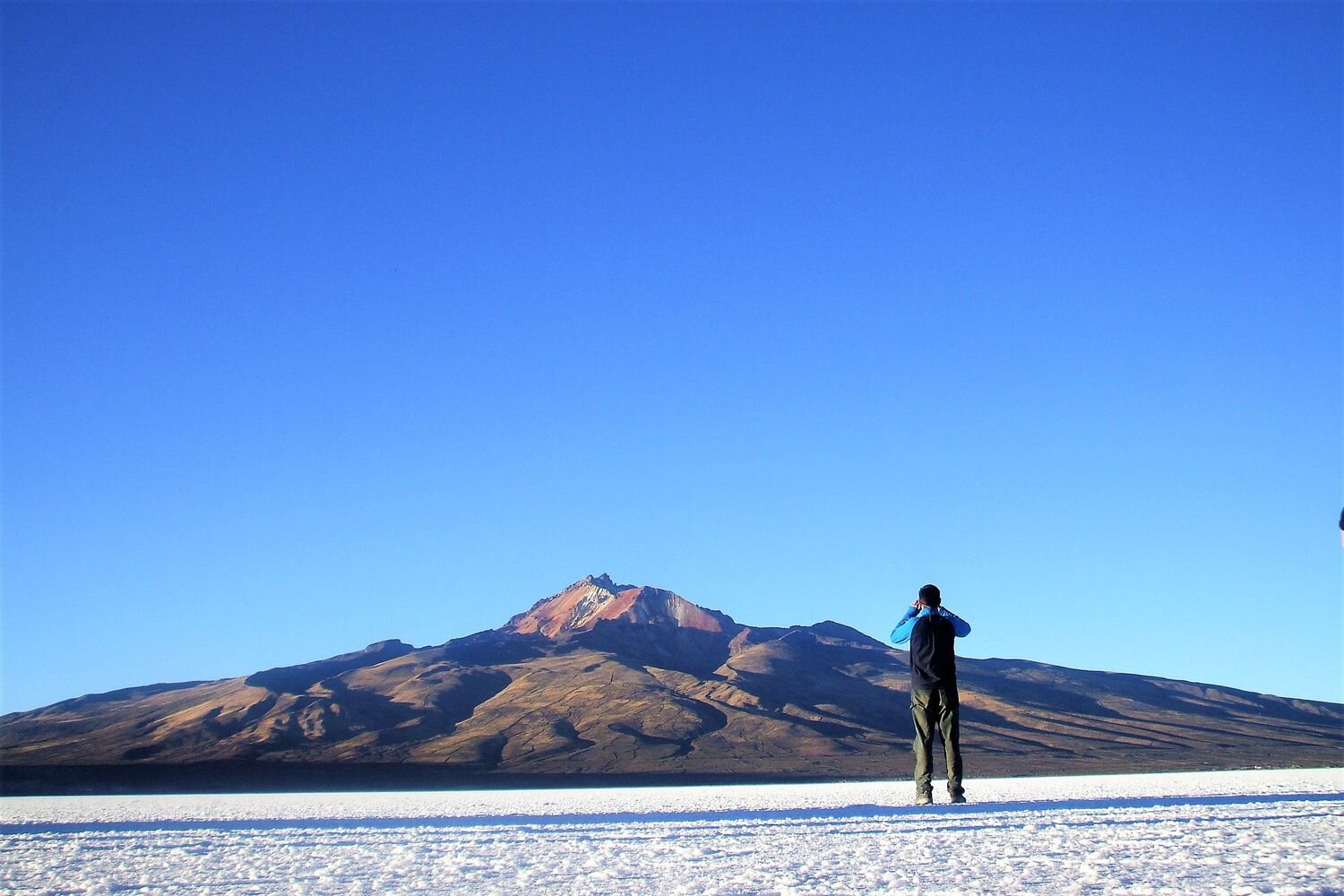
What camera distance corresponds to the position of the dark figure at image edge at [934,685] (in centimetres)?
764

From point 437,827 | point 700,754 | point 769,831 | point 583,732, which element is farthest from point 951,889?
point 583,732

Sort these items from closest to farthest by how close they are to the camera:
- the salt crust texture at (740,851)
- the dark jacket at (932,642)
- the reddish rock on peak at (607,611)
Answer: the salt crust texture at (740,851) → the dark jacket at (932,642) → the reddish rock on peak at (607,611)

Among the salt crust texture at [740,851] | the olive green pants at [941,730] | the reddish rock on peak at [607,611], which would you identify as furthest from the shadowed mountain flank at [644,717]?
the salt crust texture at [740,851]

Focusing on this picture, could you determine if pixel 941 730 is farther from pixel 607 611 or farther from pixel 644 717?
pixel 607 611

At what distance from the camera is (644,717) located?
94.4 metres

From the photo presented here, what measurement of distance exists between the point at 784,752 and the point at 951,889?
7634 centimetres

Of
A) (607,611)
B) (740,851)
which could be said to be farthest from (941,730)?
(607,611)

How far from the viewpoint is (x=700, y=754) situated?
77.1 metres

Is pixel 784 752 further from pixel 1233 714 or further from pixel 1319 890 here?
pixel 1319 890

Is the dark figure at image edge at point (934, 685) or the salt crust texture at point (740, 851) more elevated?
the dark figure at image edge at point (934, 685)

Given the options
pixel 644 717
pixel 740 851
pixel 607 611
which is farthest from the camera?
pixel 607 611

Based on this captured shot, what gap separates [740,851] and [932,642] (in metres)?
2.81

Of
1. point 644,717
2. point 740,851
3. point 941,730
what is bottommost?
point 644,717

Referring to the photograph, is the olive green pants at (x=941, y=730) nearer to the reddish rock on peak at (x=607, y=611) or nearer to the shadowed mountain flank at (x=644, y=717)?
the shadowed mountain flank at (x=644, y=717)
